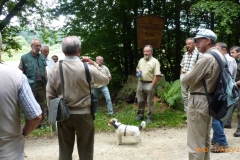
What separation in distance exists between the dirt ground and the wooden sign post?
3.65 meters

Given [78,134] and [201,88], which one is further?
[201,88]

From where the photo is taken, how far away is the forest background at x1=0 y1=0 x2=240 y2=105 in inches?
396

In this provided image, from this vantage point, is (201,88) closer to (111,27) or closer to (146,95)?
(146,95)

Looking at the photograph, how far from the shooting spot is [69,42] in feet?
9.82

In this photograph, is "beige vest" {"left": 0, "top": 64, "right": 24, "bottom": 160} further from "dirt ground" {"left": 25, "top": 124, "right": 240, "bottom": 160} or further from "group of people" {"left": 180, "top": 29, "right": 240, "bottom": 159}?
"dirt ground" {"left": 25, "top": 124, "right": 240, "bottom": 160}

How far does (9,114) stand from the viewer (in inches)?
74.6

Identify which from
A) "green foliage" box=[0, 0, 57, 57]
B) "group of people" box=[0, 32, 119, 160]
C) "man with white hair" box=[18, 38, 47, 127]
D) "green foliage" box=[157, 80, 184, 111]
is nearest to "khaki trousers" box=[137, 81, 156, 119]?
"green foliage" box=[157, 80, 184, 111]

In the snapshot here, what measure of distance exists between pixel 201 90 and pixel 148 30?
5.68 meters

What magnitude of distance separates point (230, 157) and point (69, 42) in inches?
129

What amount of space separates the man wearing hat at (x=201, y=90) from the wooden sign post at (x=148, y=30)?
17.3 ft

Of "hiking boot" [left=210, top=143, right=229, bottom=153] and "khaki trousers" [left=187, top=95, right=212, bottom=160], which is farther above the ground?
"khaki trousers" [left=187, top=95, right=212, bottom=160]

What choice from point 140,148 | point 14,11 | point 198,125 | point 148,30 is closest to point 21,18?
point 14,11

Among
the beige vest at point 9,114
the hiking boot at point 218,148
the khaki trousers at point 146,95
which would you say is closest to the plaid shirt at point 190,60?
the khaki trousers at point 146,95

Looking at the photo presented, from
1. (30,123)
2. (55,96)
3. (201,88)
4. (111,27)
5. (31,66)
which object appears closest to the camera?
(30,123)
